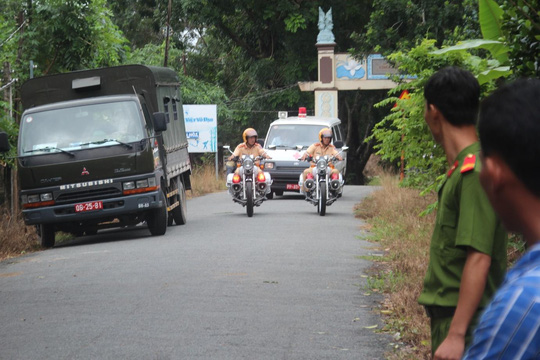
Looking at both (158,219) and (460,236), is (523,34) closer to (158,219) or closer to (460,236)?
(460,236)

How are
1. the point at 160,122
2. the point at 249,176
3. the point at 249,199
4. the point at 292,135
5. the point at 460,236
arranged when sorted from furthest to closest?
the point at 292,135 → the point at 249,176 → the point at 249,199 → the point at 160,122 → the point at 460,236

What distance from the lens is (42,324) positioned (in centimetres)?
847

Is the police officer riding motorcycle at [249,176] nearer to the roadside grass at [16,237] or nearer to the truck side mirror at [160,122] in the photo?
the roadside grass at [16,237]

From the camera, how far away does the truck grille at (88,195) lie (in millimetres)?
15578

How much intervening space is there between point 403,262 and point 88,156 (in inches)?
255

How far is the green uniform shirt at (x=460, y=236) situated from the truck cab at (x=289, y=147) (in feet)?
70.8

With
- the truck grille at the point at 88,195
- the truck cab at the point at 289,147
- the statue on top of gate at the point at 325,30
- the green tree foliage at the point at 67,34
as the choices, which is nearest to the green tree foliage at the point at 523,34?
the truck grille at the point at 88,195

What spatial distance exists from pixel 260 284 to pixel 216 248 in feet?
11.4

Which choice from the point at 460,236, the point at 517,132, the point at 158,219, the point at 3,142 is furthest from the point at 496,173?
the point at 158,219

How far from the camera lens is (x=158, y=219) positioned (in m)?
16.3

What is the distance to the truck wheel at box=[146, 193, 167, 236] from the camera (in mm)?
16234

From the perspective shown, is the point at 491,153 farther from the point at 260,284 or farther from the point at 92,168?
the point at 92,168

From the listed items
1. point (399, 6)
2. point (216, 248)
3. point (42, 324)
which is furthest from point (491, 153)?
point (399, 6)

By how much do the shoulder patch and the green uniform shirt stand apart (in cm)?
1
